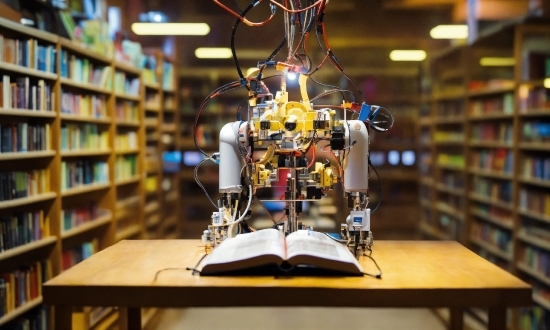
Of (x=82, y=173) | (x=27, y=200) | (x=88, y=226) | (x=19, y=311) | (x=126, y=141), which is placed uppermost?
(x=126, y=141)

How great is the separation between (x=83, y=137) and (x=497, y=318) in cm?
277

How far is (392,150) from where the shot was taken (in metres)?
3.83

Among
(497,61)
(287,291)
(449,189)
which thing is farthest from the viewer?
(449,189)

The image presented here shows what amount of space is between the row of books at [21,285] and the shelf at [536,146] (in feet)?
10.0

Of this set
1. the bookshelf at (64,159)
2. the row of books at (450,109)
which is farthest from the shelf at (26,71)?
the row of books at (450,109)

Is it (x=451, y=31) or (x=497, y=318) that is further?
(x=451, y=31)

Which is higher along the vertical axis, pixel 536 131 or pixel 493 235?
pixel 536 131

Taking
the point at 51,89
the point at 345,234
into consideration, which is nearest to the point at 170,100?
the point at 51,89

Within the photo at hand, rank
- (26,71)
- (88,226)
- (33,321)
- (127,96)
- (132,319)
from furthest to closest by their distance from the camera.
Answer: (127,96), (88,226), (33,321), (26,71), (132,319)

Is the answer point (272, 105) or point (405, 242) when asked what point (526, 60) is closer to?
point (405, 242)

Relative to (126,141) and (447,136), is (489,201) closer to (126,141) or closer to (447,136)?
(447,136)

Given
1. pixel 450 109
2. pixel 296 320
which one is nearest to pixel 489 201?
pixel 450 109

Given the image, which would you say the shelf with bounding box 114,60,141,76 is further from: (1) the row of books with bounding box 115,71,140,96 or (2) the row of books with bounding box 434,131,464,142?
(2) the row of books with bounding box 434,131,464,142

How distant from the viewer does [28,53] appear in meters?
2.64
